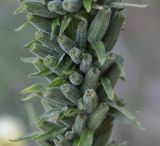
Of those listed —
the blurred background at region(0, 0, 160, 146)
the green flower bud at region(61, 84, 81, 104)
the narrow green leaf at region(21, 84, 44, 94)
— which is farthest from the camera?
the blurred background at region(0, 0, 160, 146)

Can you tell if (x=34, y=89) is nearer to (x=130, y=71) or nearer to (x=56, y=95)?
(x=56, y=95)

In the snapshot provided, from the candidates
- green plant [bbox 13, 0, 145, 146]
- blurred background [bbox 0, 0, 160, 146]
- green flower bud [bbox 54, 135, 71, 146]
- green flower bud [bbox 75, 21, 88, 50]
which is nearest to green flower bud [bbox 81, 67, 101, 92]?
green plant [bbox 13, 0, 145, 146]

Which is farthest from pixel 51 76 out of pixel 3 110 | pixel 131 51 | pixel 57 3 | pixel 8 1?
pixel 131 51

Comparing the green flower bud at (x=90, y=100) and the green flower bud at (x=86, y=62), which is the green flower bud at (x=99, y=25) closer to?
the green flower bud at (x=86, y=62)

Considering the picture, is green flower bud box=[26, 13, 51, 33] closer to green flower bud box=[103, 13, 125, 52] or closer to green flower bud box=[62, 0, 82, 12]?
green flower bud box=[62, 0, 82, 12]

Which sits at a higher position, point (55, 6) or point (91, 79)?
point (55, 6)

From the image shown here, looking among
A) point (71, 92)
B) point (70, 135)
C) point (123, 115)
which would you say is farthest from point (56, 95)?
→ point (123, 115)

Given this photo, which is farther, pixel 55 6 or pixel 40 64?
pixel 40 64

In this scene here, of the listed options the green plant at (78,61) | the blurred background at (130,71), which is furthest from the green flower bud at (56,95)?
the blurred background at (130,71)
